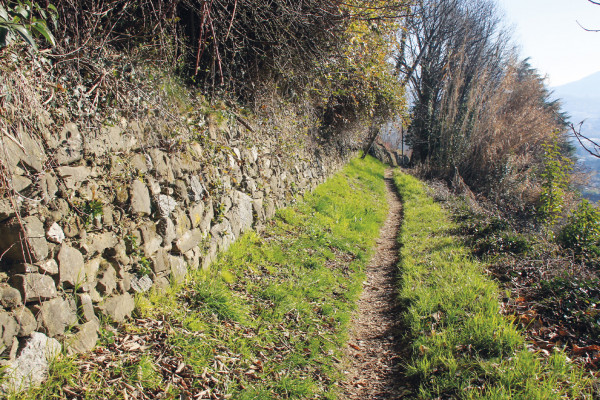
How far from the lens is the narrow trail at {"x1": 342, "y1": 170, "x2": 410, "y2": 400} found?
3285 mm

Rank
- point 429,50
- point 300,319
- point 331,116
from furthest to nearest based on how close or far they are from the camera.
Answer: point 429,50, point 331,116, point 300,319

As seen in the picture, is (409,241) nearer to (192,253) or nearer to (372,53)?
(192,253)

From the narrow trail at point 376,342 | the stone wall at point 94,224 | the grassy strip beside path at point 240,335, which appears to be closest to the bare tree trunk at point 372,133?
the narrow trail at point 376,342

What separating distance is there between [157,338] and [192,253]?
50.1 inches

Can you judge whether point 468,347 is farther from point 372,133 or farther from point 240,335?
point 372,133

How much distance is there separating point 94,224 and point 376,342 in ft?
10.6

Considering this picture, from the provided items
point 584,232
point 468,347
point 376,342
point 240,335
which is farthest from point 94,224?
point 584,232

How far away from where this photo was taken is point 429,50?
74.3 ft

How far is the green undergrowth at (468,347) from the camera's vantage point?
2855 mm

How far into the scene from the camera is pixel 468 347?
339 centimetres

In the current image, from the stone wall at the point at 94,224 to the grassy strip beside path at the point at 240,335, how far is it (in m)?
0.22

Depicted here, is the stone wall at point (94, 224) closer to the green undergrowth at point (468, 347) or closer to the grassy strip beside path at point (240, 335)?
the grassy strip beside path at point (240, 335)

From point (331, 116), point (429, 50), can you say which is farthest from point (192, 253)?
point (429, 50)

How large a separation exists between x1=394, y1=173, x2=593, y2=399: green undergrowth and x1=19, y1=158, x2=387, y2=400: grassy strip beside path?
864 mm
